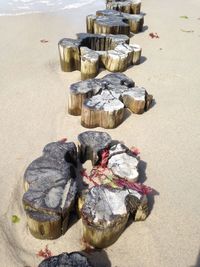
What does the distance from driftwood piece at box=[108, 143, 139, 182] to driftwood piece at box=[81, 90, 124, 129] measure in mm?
587

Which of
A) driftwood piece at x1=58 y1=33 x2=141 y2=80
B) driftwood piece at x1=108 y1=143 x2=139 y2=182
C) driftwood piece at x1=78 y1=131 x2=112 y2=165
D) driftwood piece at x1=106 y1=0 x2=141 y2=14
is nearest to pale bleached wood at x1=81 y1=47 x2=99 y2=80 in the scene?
driftwood piece at x1=58 y1=33 x2=141 y2=80

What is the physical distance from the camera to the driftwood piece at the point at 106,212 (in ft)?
7.92

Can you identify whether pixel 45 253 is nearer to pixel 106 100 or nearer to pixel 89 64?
pixel 106 100

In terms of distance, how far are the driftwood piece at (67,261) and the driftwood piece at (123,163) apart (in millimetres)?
854

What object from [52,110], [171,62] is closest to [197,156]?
[52,110]

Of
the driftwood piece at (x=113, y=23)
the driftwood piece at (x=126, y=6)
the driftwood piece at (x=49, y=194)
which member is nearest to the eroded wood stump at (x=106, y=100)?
the driftwood piece at (x=49, y=194)

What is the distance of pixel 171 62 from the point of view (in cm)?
536

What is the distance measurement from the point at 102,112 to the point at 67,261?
5.83 ft

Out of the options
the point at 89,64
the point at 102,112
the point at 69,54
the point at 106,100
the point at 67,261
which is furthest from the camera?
the point at 69,54

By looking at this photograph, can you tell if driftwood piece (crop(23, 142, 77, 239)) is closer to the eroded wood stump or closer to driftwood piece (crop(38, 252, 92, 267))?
driftwood piece (crop(38, 252, 92, 267))

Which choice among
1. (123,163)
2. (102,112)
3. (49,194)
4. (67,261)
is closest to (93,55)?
(102,112)

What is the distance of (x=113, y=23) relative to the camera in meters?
5.62

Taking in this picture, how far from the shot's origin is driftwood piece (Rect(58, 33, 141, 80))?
15.2ft

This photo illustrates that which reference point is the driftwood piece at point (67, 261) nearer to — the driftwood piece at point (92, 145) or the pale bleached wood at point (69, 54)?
the driftwood piece at point (92, 145)
